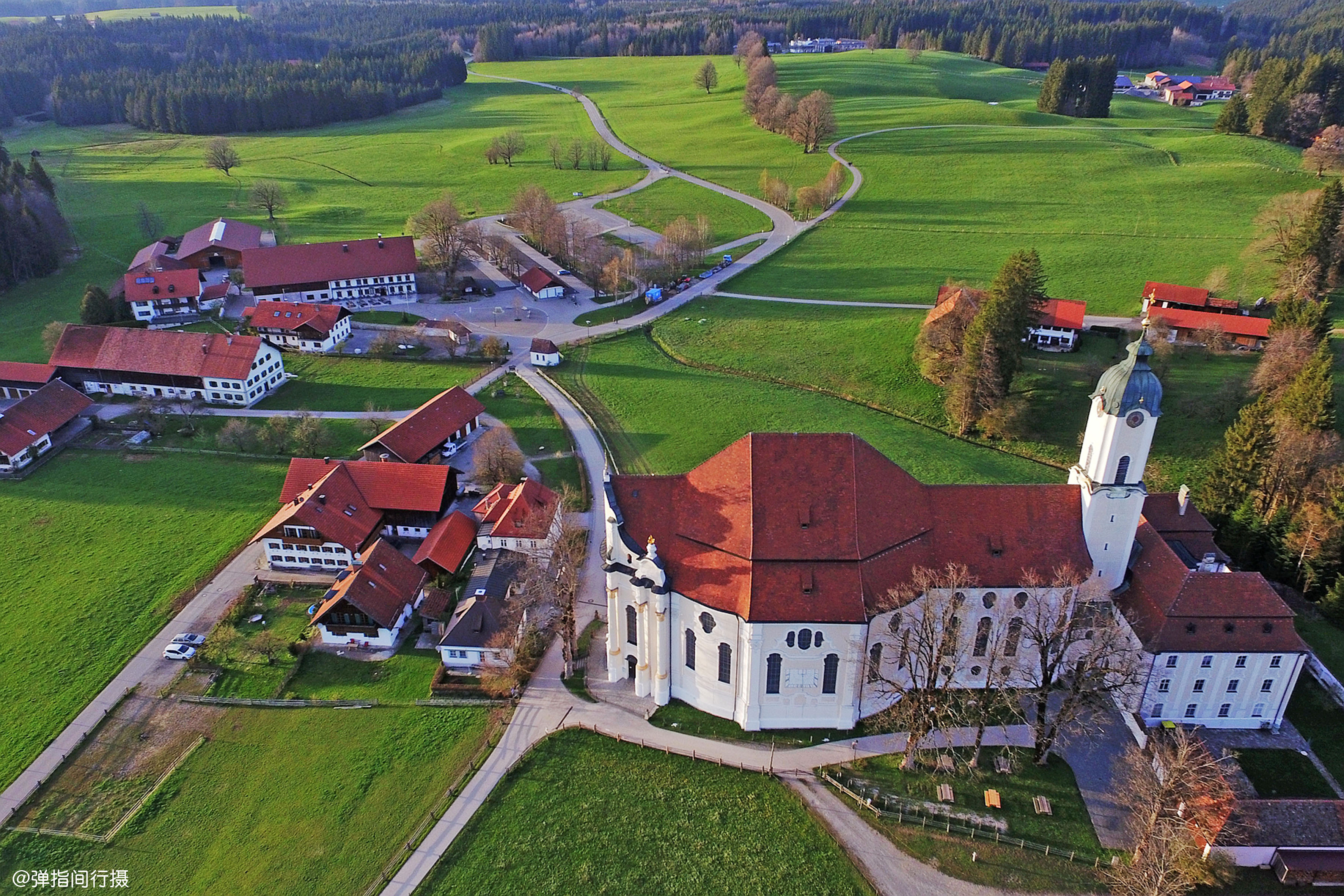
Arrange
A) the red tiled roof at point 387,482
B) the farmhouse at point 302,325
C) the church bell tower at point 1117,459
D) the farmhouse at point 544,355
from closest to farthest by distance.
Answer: the church bell tower at point 1117,459 → the red tiled roof at point 387,482 → the farmhouse at point 544,355 → the farmhouse at point 302,325

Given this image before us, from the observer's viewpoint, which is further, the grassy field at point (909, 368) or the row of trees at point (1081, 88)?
the row of trees at point (1081, 88)

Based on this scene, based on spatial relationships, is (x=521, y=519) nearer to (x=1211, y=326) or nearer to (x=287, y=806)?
(x=287, y=806)

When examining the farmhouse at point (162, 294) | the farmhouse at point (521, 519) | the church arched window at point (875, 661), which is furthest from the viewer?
the farmhouse at point (162, 294)

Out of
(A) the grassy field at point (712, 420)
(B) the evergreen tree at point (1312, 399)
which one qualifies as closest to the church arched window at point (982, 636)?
(A) the grassy field at point (712, 420)

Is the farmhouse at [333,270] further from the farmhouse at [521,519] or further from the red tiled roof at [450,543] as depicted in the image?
the red tiled roof at [450,543]

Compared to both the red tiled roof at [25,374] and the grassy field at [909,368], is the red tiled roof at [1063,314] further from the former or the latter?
the red tiled roof at [25,374]

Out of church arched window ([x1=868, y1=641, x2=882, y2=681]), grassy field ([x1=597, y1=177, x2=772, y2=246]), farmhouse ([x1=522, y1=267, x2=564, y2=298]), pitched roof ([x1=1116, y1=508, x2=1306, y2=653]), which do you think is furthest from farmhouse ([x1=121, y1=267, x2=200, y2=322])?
pitched roof ([x1=1116, y1=508, x2=1306, y2=653])

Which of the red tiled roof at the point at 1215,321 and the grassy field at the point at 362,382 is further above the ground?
the red tiled roof at the point at 1215,321

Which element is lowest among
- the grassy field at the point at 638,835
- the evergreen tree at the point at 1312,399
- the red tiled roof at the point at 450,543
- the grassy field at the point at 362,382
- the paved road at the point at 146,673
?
the paved road at the point at 146,673
